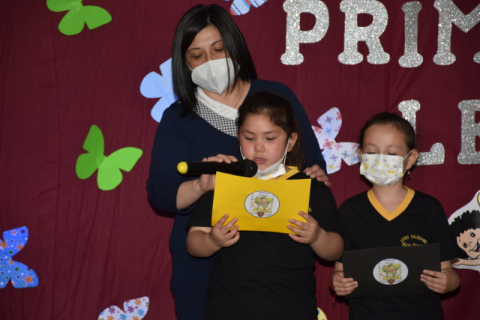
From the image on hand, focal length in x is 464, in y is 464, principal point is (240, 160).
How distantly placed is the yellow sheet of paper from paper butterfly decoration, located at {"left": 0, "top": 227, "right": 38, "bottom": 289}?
5.04 feet

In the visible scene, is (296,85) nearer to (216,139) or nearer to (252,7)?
(252,7)

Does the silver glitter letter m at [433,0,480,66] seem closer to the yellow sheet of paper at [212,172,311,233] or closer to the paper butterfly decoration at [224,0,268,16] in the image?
the paper butterfly decoration at [224,0,268,16]

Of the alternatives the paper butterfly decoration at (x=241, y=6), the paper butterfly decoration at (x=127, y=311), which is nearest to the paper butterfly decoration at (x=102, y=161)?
the paper butterfly decoration at (x=127, y=311)

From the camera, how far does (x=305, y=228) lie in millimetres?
1463

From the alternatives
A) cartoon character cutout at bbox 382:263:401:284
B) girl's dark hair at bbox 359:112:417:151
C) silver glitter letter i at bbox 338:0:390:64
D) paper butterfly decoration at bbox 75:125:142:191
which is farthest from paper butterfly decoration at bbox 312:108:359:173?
paper butterfly decoration at bbox 75:125:142:191

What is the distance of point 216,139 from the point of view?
1818 millimetres

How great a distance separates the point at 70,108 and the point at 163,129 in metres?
0.95

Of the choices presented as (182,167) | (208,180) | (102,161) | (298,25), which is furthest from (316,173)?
(102,161)

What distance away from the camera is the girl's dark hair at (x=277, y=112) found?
66.1 inches

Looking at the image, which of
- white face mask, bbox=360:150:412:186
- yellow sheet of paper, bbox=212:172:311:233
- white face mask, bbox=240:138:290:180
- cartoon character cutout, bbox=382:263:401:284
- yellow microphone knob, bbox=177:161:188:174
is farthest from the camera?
white face mask, bbox=360:150:412:186

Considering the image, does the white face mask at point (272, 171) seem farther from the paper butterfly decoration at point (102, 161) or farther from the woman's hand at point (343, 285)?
the paper butterfly decoration at point (102, 161)

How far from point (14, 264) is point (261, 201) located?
5.69ft

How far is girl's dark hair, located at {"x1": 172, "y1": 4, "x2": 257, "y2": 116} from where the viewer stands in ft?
5.89

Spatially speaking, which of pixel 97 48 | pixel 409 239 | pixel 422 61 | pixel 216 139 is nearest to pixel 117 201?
pixel 97 48
